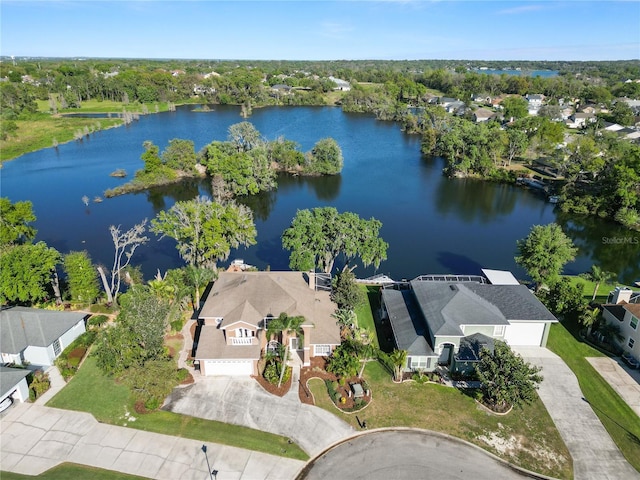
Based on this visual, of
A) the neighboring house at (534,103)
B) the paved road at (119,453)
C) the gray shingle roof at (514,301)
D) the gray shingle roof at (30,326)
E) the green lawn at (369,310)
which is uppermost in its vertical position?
the neighboring house at (534,103)

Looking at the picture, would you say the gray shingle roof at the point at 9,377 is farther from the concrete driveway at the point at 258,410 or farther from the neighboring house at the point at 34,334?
the concrete driveway at the point at 258,410

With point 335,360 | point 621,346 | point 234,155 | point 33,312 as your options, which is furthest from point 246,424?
point 234,155

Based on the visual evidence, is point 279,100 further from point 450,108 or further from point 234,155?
point 234,155

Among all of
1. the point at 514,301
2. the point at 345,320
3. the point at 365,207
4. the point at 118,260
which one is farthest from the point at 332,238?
the point at 365,207

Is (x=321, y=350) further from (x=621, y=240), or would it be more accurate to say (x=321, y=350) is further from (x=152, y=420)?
(x=621, y=240)

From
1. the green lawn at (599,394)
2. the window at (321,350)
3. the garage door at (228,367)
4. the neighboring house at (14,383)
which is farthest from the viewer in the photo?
the window at (321,350)

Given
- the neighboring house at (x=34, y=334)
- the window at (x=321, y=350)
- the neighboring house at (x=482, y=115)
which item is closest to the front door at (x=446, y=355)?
the window at (x=321, y=350)

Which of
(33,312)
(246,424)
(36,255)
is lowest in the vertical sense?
(246,424)
